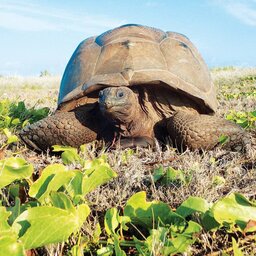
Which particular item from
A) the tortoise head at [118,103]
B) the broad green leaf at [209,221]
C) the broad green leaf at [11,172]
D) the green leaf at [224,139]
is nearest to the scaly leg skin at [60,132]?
the tortoise head at [118,103]

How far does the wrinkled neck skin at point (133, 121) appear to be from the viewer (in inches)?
119

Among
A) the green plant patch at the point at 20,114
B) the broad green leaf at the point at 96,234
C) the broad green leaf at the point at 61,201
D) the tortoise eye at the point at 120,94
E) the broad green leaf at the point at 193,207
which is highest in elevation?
the tortoise eye at the point at 120,94

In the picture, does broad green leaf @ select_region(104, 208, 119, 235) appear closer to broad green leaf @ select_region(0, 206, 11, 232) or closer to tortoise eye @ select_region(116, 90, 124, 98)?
broad green leaf @ select_region(0, 206, 11, 232)

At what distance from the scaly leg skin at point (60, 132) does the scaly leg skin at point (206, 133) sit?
2.24 feet

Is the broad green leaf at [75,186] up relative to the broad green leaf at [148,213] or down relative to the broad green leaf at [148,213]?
up

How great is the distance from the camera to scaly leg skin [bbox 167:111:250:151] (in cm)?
292

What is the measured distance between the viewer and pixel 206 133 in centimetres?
295

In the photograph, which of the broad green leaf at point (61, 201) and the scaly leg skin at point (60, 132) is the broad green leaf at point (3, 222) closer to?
the broad green leaf at point (61, 201)

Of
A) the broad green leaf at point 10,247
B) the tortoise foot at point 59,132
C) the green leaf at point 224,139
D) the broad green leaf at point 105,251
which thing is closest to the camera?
the broad green leaf at point 10,247

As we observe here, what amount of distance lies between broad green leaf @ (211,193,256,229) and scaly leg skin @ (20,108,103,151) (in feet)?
6.28

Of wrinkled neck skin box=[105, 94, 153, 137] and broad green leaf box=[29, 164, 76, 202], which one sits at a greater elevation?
broad green leaf box=[29, 164, 76, 202]

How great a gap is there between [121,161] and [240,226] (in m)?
1.23

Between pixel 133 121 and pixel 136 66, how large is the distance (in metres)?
0.41

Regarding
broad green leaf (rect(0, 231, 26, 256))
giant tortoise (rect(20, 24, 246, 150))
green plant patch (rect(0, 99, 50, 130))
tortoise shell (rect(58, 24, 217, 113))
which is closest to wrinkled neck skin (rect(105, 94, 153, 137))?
giant tortoise (rect(20, 24, 246, 150))
